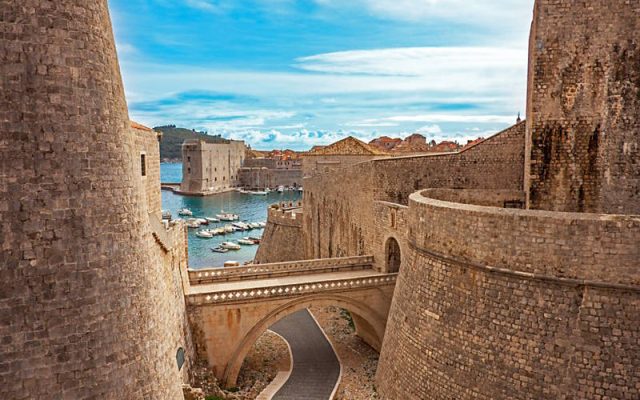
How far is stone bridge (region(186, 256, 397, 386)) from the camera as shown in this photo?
15.4 metres

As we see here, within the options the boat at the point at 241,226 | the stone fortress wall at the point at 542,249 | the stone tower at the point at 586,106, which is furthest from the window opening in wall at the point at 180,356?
the boat at the point at 241,226

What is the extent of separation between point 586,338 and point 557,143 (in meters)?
7.61

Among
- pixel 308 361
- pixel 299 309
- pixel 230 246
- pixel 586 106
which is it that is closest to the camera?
pixel 586 106

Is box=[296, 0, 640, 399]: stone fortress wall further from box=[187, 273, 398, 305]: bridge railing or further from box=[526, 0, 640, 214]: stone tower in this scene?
box=[187, 273, 398, 305]: bridge railing

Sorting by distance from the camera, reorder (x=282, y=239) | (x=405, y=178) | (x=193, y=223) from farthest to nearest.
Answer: (x=193, y=223), (x=282, y=239), (x=405, y=178)

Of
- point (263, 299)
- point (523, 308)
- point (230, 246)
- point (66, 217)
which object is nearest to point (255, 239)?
point (230, 246)

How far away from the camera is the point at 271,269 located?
1845 centimetres

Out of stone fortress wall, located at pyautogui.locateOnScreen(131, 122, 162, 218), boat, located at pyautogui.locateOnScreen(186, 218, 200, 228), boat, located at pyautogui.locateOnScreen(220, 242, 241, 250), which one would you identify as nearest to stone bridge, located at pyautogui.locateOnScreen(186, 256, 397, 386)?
stone fortress wall, located at pyautogui.locateOnScreen(131, 122, 162, 218)

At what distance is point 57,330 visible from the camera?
5676 mm

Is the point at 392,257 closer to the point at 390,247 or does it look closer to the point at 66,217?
the point at 390,247

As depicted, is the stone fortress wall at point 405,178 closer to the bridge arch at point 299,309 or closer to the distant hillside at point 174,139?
the bridge arch at point 299,309

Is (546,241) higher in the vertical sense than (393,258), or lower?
higher

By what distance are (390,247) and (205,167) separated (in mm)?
70335

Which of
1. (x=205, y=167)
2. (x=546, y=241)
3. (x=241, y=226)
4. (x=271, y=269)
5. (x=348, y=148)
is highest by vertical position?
(x=348, y=148)
